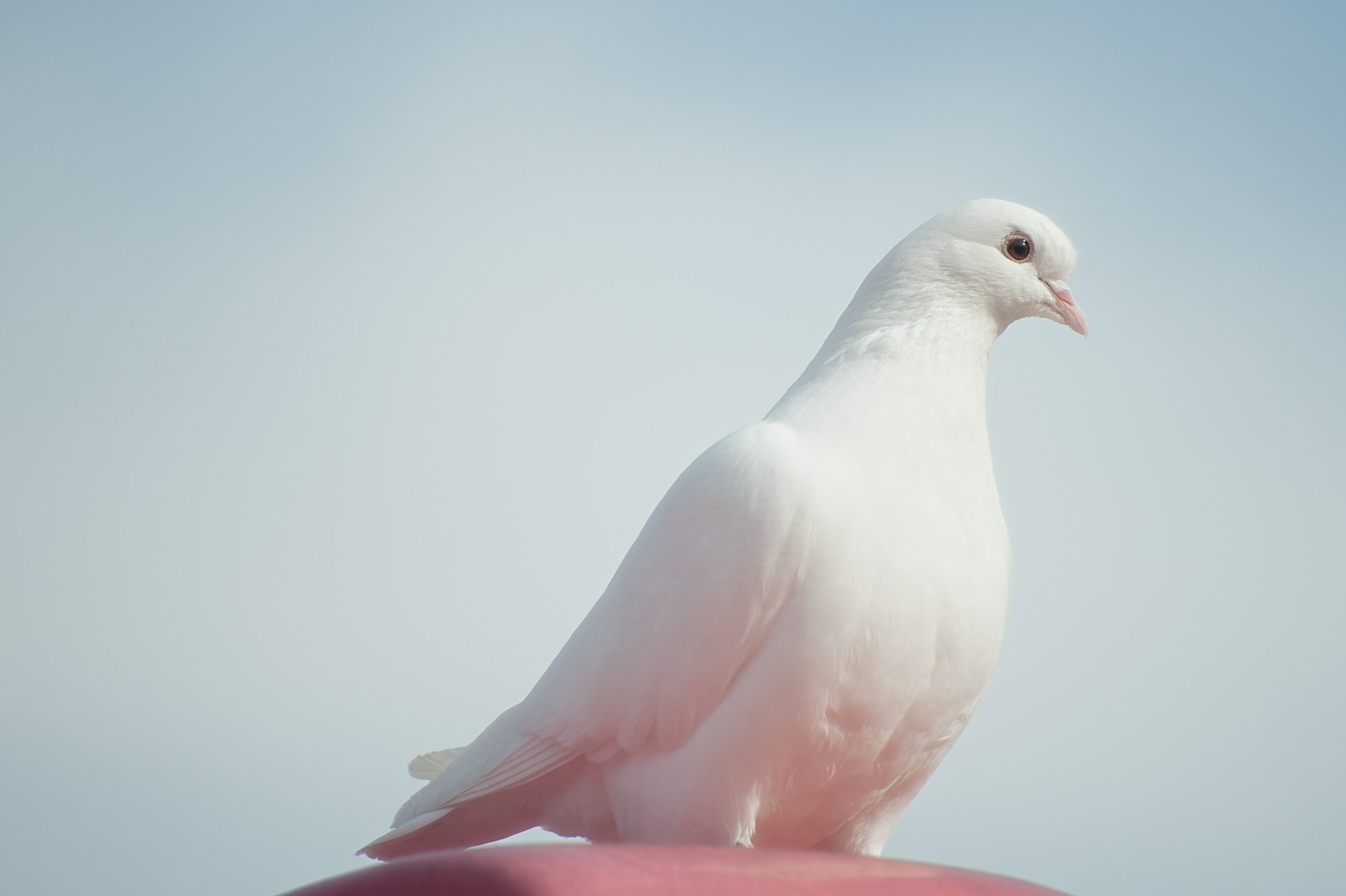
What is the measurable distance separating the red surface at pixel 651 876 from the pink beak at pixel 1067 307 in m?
1.63

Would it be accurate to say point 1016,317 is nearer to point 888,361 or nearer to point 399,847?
point 888,361

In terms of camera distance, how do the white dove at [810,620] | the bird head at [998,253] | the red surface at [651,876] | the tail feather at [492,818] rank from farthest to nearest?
the bird head at [998,253]
the tail feather at [492,818]
the white dove at [810,620]
the red surface at [651,876]

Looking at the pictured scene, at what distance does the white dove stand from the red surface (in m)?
0.65

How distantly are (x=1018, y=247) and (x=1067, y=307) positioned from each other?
22 centimetres

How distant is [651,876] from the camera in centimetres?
130

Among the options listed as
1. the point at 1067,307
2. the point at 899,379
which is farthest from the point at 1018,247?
the point at 899,379

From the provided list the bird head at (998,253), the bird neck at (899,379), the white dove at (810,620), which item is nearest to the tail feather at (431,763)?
the white dove at (810,620)

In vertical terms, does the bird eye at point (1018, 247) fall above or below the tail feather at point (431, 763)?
above

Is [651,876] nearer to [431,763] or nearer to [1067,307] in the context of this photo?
[431,763]

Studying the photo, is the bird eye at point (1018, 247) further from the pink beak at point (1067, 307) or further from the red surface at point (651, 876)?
the red surface at point (651, 876)

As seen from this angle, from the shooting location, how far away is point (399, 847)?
2.52m

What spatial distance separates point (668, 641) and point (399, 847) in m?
0.87

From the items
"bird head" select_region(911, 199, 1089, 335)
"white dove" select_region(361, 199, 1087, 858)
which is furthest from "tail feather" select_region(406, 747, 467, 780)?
"bird head" select_region(911, 199, 1089, 335)

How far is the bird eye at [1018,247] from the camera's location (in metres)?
2.62
